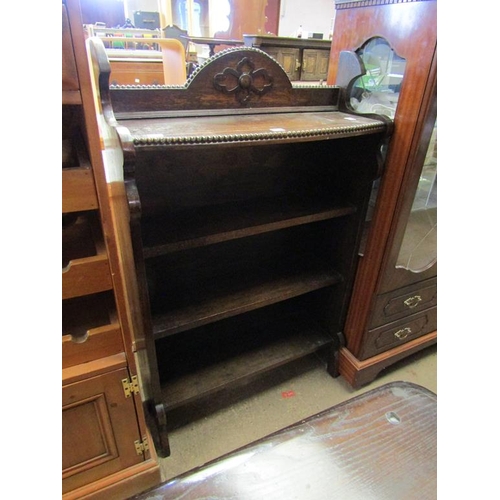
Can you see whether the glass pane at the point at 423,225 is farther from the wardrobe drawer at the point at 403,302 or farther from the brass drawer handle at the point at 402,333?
the brass drawer handle at the point at 402,333

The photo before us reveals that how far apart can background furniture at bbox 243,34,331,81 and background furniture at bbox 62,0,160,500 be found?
1.44 meters

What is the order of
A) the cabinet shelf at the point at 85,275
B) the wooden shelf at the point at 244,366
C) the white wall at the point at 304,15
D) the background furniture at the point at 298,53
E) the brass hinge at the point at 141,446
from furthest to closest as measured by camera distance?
the white wall at the point at 304,15
the background furniture at the point at 298,53
the wooden shelf at the point at 244,366
the brass hinge at the point at 141,446
the cabinet shelf at the point at 85,275

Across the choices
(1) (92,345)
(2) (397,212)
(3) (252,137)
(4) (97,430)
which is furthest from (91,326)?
(2) (397,212)

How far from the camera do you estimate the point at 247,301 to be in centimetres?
121

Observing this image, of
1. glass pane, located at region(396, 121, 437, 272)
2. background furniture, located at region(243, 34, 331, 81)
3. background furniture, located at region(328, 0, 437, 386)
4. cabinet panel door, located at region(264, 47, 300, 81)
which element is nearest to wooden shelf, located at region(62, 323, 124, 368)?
background furniture, located at region(328, 0, 437, 386)

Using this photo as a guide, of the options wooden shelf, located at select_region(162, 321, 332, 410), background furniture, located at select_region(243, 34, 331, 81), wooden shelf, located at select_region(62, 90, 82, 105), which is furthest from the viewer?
background furniture, located at select_region(243, 34, 331, 81)

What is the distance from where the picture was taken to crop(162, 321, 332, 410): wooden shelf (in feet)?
4.05

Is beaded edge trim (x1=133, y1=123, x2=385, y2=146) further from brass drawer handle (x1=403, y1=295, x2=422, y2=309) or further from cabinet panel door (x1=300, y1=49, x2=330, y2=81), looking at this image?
cabinet panel door (x1=300, y1=49, x2=330, y2=81)

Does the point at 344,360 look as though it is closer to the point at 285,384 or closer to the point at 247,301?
the point at 285,384

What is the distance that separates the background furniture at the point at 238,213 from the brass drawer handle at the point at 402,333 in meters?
0.27

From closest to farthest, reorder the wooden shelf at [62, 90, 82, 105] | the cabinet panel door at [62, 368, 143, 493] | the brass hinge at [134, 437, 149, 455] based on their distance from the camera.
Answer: the wooden shelf at [62, 90, 82, 105]
the cabinet panel door at [62, 368, 143, 493]
the brass hinge at [134, 437, 149, 455]

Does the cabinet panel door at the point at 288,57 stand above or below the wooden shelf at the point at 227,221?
above

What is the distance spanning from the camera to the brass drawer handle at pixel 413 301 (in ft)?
4.69

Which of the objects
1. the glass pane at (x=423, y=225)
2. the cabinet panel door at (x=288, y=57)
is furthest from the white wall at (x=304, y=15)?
the glass pane at (x=423, y=225)
